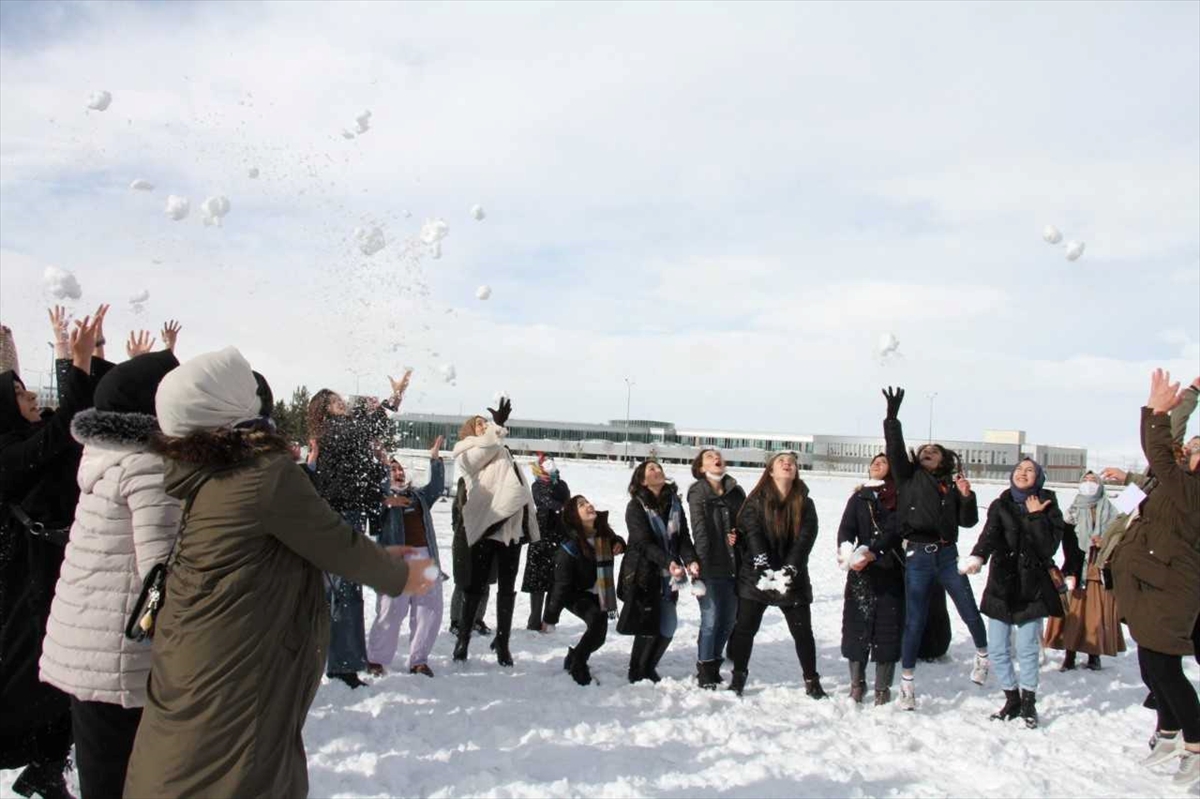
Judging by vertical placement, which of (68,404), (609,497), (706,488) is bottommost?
(609,497)

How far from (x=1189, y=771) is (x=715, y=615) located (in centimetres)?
318

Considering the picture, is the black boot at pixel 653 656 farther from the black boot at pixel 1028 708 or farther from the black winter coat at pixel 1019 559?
the black boot at pixel 1028 708

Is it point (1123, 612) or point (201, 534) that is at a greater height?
point (201, 534)

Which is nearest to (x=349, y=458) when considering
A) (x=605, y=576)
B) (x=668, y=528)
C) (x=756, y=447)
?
(x=605, y=576)

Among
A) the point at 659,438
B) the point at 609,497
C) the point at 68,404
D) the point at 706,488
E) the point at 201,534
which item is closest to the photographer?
the point at 201,534

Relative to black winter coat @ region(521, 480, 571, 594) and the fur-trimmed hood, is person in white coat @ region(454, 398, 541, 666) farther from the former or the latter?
the fur-trimmed hood

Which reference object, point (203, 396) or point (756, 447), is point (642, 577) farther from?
point (756, 447)

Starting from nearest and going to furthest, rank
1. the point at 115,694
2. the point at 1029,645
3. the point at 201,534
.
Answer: the point at 201,534, the point at 115,694, the point at 1029,645

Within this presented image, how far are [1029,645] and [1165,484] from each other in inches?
70.4

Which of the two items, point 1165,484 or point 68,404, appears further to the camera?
point 1165,484

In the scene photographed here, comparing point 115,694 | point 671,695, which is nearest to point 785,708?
point 671,695

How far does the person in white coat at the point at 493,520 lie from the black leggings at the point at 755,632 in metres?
1.86

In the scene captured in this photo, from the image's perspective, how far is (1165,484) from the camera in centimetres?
507

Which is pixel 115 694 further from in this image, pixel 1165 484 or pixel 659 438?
pixel 659 438
